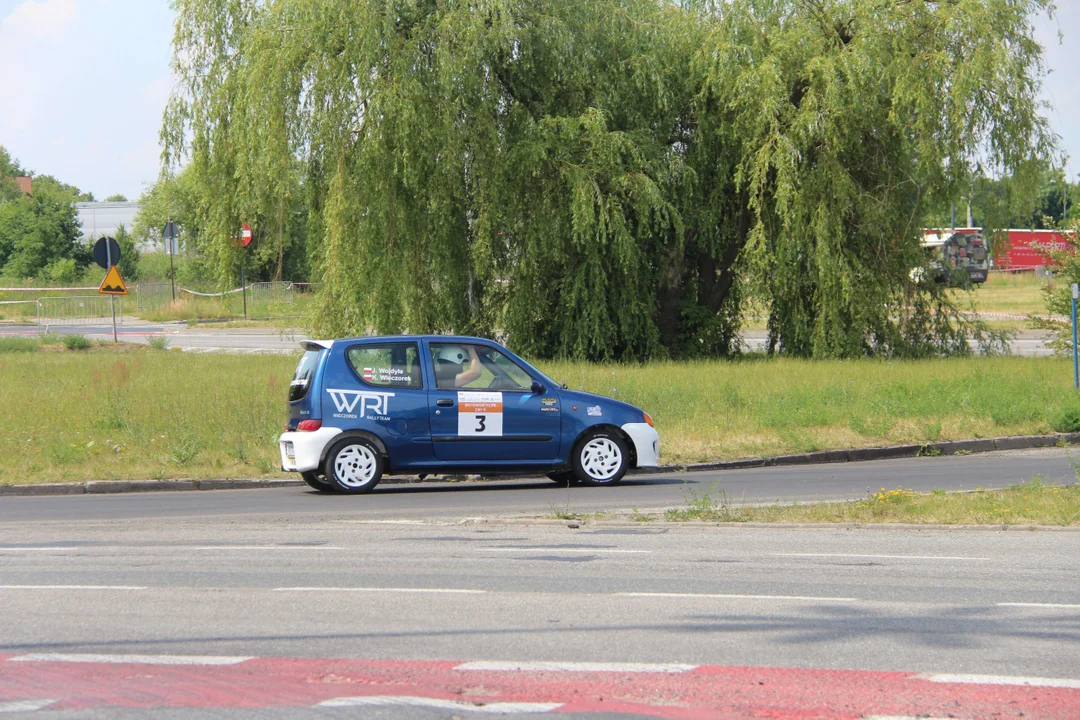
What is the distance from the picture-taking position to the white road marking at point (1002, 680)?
5.21 metres

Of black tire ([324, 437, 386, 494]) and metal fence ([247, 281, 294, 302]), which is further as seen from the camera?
metal fence ([247, 281, 294, 302])

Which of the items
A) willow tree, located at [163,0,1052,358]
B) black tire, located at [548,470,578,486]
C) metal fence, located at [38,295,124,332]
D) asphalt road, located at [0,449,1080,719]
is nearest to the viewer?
asphalt road, located at [0,449,1080,719]

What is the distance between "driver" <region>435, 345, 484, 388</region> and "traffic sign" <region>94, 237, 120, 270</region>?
58.8ft

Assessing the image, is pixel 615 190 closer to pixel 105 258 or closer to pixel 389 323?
pixel 389 323

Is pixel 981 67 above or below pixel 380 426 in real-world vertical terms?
above

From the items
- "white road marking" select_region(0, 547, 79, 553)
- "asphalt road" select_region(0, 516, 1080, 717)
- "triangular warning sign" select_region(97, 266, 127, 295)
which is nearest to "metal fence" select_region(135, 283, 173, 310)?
"triangular warning sign" select_region(97, 266, 127, 295)

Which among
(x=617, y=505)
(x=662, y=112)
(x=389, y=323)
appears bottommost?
(x=617, y=505)

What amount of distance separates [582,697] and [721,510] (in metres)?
5.84

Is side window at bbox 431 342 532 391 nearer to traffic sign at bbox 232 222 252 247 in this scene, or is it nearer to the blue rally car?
the blue rally car

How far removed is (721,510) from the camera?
10.7 meters

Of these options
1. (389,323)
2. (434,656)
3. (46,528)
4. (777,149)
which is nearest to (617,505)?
(46,528)

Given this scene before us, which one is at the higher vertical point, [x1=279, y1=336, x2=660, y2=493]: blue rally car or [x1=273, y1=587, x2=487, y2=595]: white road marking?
[x1=279, y1=336, x2=660, y2=493]: blue rally car

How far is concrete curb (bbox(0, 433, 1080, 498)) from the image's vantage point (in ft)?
45.6

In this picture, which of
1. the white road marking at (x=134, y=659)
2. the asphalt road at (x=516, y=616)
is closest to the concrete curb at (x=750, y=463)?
the asphalt road at (x=516, y=616)
